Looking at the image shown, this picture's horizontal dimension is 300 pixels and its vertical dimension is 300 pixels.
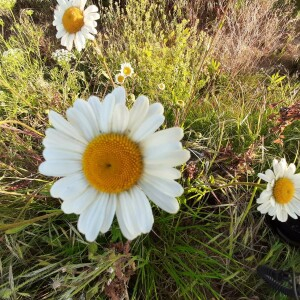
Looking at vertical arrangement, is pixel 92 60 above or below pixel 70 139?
below

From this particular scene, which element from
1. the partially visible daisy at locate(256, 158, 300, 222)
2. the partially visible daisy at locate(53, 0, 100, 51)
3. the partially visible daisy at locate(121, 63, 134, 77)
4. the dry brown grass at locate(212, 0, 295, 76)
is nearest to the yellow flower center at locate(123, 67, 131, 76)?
the partially visible daisy at locate(121, 63, 134, 77)

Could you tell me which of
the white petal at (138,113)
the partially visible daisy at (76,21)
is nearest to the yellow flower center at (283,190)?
the white petal at (138,113)

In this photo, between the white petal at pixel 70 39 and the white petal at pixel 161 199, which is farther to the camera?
the white petal at pixel 70 39

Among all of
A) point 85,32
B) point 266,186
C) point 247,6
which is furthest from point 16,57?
point 247,6

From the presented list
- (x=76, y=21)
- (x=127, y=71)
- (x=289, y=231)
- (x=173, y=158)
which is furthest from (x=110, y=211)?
(x=127, y=71)

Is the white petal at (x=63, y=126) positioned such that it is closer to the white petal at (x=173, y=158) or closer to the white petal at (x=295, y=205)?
the white petal at (x=173, y=158)

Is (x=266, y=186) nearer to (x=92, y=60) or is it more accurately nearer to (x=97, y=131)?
(x=97, y=131)
